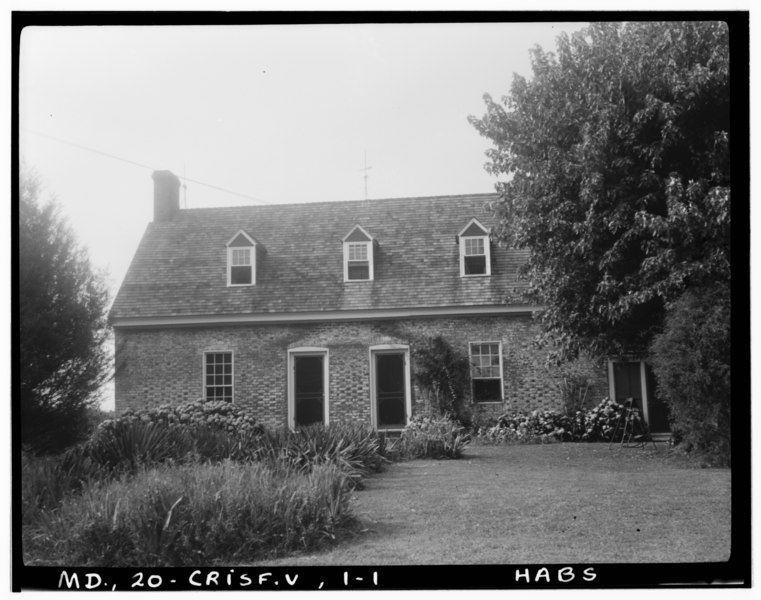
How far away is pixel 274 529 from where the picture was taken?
6750 mm

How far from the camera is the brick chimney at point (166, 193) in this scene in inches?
322

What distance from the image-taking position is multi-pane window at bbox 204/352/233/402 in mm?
14180

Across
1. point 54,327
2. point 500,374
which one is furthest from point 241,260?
point 54,327

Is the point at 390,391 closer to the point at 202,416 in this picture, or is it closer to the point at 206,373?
the point at 206,373

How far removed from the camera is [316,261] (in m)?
14.7

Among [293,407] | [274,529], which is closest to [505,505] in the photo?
[274,529]

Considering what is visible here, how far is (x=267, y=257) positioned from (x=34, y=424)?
766 centimetres

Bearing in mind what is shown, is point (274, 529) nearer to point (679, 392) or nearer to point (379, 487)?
point (379, 487)

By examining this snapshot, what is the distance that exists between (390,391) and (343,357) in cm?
128

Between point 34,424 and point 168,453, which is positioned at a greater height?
point 34,424

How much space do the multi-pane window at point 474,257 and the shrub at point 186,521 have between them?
903cm

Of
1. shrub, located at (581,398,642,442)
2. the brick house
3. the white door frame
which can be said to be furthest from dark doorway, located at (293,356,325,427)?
the white door frame

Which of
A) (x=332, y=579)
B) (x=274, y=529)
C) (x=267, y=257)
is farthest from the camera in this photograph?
(x=267, y=257)

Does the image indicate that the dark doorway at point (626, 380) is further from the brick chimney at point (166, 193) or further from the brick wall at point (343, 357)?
the brick chimney at point (166, 193)
